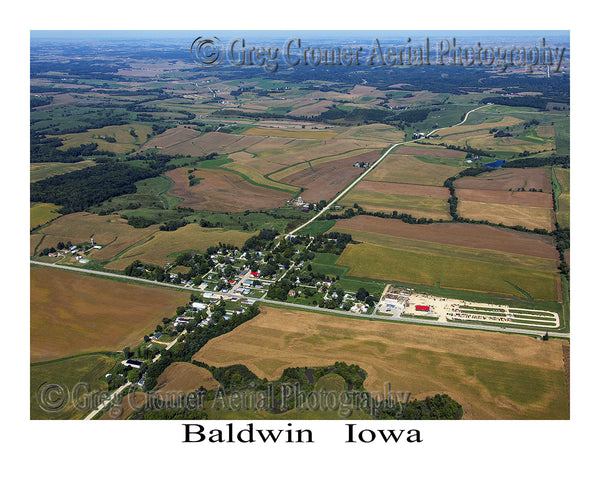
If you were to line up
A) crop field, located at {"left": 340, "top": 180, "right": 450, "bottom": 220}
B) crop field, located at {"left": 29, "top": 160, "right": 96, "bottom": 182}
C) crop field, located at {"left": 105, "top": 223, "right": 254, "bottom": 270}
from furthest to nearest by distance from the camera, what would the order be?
crop field, located at {"left": 29, "top": 160, "right": 96, "bottom": 182} < crop field, located at {"left": 340, "top": 180, "right": 450, "bottom": 220} < crop field, located at {"left": 105, "top": 223, "right": 254, "bottom": 270}

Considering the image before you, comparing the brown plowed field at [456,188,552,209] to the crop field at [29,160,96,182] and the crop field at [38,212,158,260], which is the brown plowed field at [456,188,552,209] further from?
the crop field at [29,160,96,182]

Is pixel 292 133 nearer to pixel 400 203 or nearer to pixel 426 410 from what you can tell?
pixel 400 203

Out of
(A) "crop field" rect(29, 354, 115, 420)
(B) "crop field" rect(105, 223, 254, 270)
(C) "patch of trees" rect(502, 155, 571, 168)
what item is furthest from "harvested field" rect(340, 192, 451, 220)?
(A) "crop field" rect(29, 354, 115, 420)

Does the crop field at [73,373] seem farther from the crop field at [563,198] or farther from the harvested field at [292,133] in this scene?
the harvested field at [292,133]

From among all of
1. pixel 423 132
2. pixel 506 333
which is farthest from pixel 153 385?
pixel 423 132

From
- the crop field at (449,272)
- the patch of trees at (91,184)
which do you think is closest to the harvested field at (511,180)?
the crop field at (449,272)

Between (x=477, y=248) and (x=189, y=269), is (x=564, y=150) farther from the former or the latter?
(x=189, y=269)
